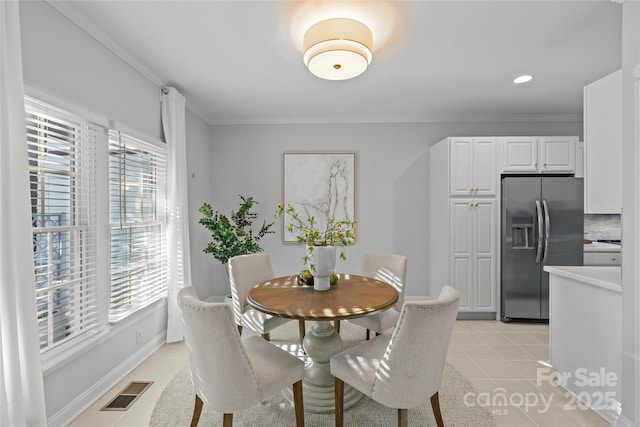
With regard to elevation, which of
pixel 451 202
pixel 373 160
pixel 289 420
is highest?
pixel 373 160

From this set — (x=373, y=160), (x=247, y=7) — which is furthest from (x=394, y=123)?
(x=247, y=7)

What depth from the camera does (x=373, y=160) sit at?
4.39 metres

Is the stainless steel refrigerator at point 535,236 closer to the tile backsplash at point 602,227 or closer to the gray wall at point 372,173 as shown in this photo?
the tile backsplash at point 602,227

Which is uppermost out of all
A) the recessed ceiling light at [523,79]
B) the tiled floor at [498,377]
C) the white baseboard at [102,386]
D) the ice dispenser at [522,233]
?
the recessed ceiling light at [523,79]

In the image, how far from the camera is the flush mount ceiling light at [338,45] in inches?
76.9

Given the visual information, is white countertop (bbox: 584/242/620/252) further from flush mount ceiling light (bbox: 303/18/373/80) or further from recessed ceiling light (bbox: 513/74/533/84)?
flush mount ceiling light (bbox: 303/18/373/80)

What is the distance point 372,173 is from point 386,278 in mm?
1904

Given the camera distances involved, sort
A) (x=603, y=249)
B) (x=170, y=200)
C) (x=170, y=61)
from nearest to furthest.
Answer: (x=170, y=61) < (x=170, y=200) < (x=603, y=249)

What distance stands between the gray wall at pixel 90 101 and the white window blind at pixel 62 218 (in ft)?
0.49

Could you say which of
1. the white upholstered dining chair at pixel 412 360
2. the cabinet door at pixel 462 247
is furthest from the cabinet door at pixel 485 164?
the white upholstered dining chair at pixel 412 360

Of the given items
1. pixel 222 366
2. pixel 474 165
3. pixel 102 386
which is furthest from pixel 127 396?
pixel 474 165

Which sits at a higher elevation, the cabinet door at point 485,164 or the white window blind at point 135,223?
the cabinet door at point 485,164

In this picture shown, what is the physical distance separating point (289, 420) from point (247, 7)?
8.54ft

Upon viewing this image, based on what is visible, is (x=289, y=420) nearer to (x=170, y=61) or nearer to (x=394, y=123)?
(x=170, y=61)
